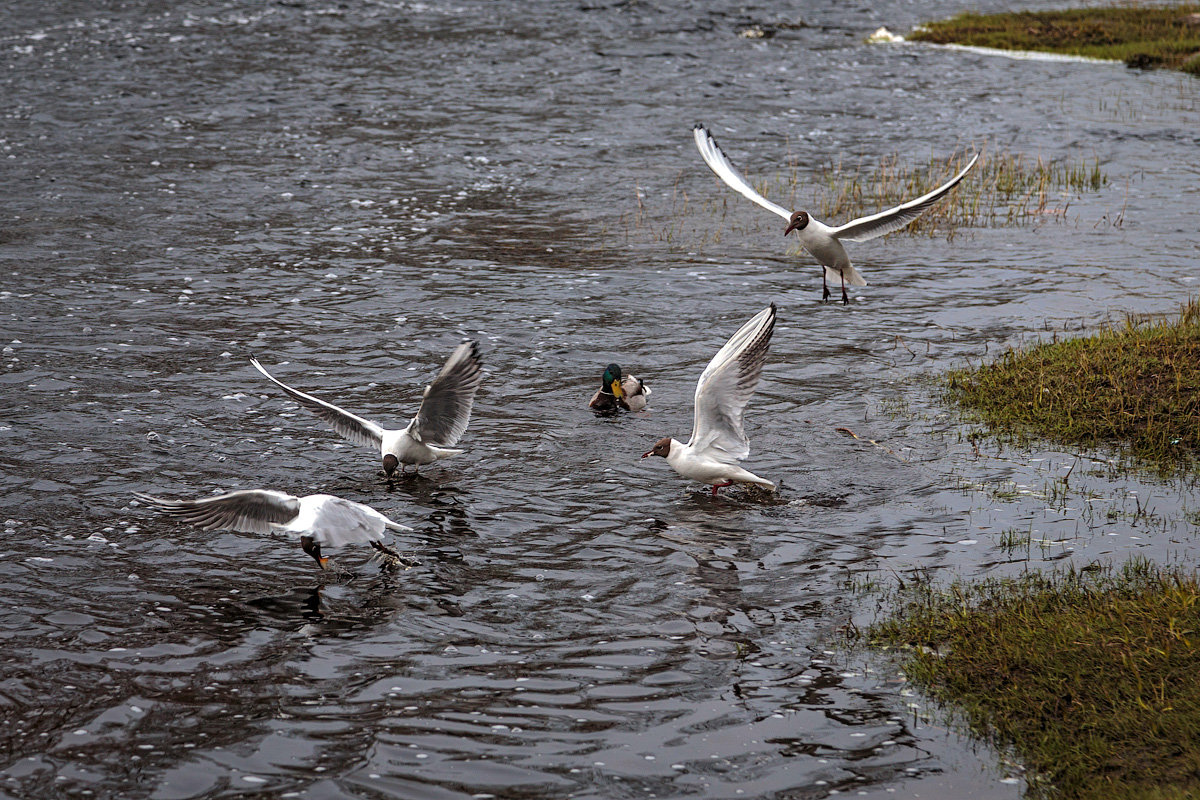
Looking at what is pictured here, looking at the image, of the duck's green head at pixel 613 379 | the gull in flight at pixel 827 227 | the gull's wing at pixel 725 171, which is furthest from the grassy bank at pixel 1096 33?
the duck's green head at pixel 613 379

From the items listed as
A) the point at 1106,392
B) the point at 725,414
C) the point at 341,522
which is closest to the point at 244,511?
the point at 341,522

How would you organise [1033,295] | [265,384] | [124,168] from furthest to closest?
1. [124,168]
2. [1033,295]
3. [265,384]

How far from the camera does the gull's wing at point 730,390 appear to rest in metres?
10.9

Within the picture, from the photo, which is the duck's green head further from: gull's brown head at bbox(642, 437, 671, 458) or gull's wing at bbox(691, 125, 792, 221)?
gull's wing at bbox(691, 125, 792, 221)

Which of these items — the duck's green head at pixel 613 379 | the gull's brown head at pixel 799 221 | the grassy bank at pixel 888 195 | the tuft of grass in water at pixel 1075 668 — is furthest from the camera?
the grassy bank at pixel 888 195

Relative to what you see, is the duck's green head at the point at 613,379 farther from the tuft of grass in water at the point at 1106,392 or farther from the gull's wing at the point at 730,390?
the tuft of grass in water at the point at 1106,392

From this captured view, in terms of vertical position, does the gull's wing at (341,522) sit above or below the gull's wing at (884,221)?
below

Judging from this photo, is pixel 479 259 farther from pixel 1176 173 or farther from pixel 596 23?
pixel 596 23

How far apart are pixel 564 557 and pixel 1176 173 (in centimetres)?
1820

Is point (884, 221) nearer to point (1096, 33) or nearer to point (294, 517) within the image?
point (294, 517)

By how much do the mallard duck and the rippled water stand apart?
161 mm

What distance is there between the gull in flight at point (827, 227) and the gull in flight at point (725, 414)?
216 centimetres

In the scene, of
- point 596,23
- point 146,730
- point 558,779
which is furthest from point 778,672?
point 596,23

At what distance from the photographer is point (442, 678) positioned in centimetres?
813
